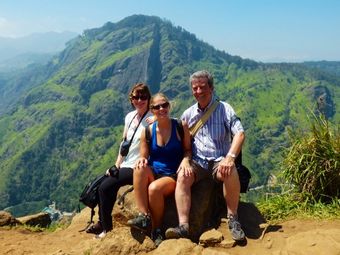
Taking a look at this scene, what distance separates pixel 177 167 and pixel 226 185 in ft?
3.18

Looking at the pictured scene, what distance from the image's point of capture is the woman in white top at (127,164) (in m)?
8.60

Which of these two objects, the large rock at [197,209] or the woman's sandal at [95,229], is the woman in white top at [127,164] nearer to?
the large rock at [197,209]

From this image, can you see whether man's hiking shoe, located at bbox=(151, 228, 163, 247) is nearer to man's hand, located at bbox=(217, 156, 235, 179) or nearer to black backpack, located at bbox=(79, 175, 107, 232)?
man's hand, located at bbox=(217, 156, 235, 179)

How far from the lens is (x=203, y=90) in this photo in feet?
26.5

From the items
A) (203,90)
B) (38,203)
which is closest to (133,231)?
(203,90)

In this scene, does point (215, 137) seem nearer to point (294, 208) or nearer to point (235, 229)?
point (235, 229)

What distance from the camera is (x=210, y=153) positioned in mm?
7980

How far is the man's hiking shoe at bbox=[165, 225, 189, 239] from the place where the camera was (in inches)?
285

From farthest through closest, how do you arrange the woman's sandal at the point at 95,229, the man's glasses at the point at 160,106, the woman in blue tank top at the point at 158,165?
the woman's sandal at the point at 95,229 < the man's glasses at the point at 160,106 < the woman in blue tank top at the point at 158,165

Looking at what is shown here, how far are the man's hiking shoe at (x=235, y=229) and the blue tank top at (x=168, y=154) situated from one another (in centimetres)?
130

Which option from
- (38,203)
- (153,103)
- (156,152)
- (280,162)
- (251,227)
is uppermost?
(153,103)

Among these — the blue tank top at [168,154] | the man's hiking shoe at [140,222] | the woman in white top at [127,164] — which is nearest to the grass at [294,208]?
the blue tank top at [168,154]

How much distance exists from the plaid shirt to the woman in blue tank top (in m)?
0.32

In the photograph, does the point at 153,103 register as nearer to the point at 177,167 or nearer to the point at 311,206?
the point at 177,167
